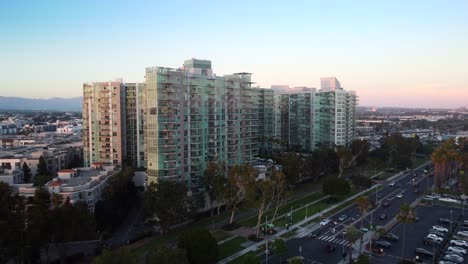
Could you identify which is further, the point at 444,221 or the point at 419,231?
the point at 444,221

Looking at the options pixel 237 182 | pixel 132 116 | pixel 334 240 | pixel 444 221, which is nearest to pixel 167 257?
pixel 237 182

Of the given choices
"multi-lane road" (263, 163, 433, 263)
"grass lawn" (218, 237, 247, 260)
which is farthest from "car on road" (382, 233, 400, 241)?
"grass lawn" (218, 237, 247, 260)

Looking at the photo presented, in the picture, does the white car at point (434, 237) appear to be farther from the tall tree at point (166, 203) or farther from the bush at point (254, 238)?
the tall tree at point (166, 203)

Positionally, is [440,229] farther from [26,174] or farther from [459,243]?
[26,174]

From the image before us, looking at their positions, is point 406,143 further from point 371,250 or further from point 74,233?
point 74,233

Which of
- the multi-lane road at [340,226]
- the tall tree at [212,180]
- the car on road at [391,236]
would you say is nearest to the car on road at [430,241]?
the car on road at [391,236]
